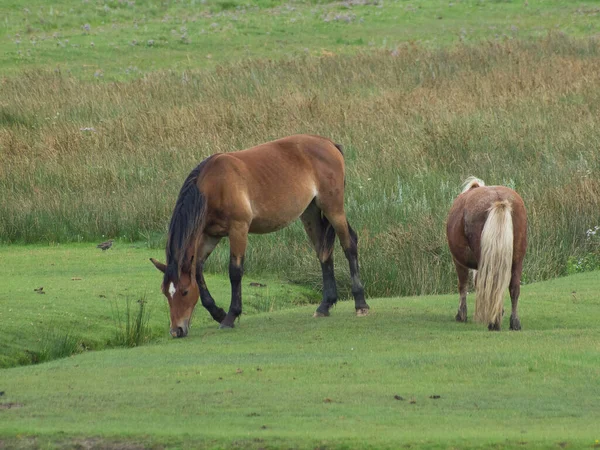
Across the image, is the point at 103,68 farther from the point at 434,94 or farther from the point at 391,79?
the point at 434,94

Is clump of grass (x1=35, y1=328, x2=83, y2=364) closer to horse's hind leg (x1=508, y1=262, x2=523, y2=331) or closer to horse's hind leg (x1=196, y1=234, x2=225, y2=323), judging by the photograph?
horse's hind leg (x1=196, y1=234, x2=225, y2=323)

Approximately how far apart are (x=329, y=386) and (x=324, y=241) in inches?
179

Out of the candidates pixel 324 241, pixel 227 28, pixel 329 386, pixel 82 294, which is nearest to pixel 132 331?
pixel 82 294

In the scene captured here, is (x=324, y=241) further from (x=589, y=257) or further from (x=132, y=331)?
(x=589, y=257)

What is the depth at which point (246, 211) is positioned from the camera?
36.7 ft

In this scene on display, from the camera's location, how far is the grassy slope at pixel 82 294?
10523 millimetres

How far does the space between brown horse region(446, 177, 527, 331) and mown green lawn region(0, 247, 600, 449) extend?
267mm

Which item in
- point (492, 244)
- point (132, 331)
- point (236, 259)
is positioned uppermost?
point (492, 244)

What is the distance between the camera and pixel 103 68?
32.4m

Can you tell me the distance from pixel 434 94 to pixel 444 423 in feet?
57.9

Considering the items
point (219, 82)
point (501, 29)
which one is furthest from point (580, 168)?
point (501, 29)

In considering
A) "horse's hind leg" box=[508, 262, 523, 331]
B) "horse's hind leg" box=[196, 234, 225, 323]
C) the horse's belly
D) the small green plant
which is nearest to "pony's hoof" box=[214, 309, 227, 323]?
"horse's hind leg" box=[196, 234, 225, 323]

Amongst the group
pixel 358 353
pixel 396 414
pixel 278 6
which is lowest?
pixel 278 6

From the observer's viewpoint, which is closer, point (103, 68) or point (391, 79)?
point (391, 79)
